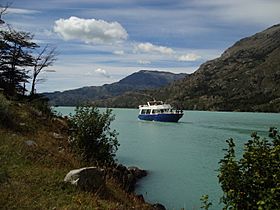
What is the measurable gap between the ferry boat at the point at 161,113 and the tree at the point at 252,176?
3999 inches

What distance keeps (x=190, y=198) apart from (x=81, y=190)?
12.8m

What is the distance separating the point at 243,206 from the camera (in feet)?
21.9

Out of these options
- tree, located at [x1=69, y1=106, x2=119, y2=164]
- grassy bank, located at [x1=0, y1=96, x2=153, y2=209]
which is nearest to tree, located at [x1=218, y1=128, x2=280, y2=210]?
grassy bank, located at [x1=0, y1=96, x2=153, y2=209]

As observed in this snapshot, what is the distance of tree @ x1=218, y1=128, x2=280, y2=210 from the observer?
21.4 feet

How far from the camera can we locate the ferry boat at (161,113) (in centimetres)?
10944

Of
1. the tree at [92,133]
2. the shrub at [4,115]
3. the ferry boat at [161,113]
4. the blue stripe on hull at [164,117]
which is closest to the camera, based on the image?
the shrub at [4,115]

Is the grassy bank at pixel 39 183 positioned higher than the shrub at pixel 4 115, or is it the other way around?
the shrub at pixel 4 115

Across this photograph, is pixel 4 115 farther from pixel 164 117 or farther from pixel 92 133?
pixel 164 117

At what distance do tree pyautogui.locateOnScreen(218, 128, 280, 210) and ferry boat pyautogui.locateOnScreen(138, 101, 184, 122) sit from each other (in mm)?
101570

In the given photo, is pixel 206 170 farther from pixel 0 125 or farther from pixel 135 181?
pixel 0 125

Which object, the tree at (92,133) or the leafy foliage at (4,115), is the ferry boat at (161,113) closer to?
the tree at (92,133)

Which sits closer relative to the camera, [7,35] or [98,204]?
[98,204]

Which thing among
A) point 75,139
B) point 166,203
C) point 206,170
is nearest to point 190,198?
point 166,203

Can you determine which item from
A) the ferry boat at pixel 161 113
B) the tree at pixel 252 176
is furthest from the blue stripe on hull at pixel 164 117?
the tree at pixel 252 176
